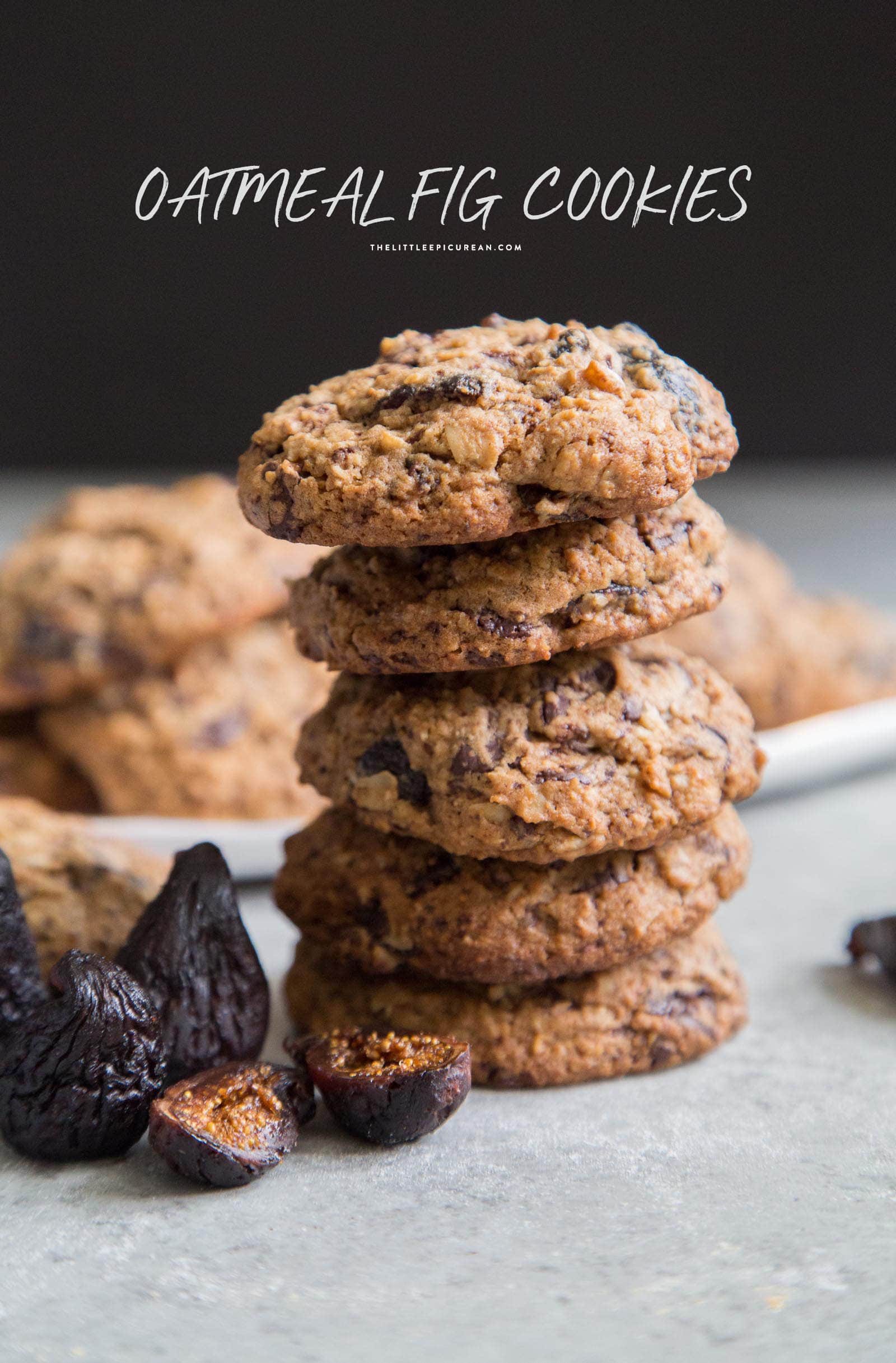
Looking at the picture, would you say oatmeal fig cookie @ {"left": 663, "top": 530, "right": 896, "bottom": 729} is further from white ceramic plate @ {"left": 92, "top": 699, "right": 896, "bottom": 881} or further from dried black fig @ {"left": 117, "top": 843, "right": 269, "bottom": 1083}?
dried black fig @ {"left": 117, "top": 843, "right": 269, "bottom": 1083}

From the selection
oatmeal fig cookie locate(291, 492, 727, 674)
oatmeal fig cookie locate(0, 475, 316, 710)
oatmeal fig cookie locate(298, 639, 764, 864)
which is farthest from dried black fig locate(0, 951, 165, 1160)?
oatmeal fig cookie locate(0, 475, 316, 710)

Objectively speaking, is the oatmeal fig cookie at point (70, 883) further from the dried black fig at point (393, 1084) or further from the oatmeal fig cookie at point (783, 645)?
the oatmeal fig cookie at point (783, 645)

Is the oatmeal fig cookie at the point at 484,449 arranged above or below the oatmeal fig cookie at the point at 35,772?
above

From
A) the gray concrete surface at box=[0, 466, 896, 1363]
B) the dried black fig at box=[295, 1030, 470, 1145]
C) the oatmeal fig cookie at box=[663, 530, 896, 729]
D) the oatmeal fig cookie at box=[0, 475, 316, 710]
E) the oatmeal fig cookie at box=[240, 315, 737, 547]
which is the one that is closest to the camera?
the gray concrete surface at box=[0, 466, 896, 1363]

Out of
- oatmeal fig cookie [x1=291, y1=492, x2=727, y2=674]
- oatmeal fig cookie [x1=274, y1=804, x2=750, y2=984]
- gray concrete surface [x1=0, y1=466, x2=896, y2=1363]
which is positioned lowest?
gray concrete surface [x1=0, y1=466, x2=896, y2=1363]

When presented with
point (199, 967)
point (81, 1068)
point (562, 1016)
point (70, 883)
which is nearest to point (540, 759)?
point (562, 1016)

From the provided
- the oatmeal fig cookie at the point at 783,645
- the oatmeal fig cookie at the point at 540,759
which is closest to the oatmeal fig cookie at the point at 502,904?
the oatmeal fig cookie at the point at 540,759

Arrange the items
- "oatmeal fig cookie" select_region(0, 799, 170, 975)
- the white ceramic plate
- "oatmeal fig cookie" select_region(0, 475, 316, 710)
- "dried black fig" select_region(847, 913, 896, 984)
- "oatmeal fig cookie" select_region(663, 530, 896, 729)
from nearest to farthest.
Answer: "oatmeal fig cookie" select_region(0, 799, 170, 975)
"dried black fig" select_region(847, 913, 896, 984)
the white ceramic plate
"oatmeal fig cookie" select_region(0, 475, 316, 710)
"oatmeal fig cookie" select_region(663, 530, 896, 729)

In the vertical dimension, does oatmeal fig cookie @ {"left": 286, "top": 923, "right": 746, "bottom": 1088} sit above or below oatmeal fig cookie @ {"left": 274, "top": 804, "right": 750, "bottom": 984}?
below
